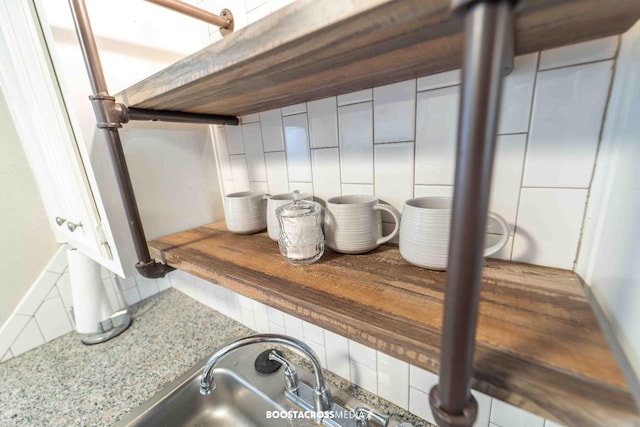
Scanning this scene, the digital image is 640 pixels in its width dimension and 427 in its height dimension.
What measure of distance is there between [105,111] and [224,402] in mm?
766

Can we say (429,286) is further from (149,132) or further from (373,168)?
(149,132)

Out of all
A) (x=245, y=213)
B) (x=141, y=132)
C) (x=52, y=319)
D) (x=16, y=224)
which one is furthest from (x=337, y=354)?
(x=16, y=224)

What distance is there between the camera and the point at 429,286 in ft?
1.11

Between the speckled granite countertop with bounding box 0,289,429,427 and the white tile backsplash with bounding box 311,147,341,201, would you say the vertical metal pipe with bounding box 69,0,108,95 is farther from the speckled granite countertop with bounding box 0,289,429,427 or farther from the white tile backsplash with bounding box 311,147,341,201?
the speckled granite countertop with bounding box 0,289,429,427

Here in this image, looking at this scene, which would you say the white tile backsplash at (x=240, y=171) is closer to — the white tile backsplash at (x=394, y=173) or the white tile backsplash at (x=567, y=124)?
the white tile backsplash at (x=394, y=173)

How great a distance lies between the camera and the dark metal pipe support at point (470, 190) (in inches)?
5.2

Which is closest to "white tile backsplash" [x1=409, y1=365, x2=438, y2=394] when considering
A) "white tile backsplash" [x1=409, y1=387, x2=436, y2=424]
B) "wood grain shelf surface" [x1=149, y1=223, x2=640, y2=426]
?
"white tile backsplash" [x1=409, y1=387, x2=436, y2=424]

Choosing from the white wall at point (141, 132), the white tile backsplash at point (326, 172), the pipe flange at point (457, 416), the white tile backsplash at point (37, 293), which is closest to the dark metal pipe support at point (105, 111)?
the white wall at point (141, 132)

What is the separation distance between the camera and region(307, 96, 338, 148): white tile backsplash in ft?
1.70

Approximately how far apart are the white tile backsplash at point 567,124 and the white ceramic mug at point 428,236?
10 cm

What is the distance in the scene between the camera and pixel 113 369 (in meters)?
0.70

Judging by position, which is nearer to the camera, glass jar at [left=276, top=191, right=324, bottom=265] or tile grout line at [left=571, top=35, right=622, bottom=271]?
tile grout line at [left=571, top=35, right=622, bottom=271]

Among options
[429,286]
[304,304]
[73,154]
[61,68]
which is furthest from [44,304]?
[429,286]

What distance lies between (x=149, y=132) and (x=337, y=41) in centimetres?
63
